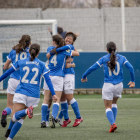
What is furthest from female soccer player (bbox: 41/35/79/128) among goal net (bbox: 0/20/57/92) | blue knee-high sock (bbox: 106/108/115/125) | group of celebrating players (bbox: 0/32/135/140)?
goal net (bbox: 0/20/57/92)

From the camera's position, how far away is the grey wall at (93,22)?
19234 mm

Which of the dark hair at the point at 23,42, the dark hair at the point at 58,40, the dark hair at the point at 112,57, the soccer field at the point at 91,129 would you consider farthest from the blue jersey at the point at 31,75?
the dark hair at the point at 58,40

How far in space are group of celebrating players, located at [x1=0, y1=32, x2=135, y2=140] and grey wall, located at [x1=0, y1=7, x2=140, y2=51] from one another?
1126 cm

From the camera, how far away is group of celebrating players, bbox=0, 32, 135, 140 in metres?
5.99

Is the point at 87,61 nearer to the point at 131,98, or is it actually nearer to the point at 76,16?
the point at 131,98

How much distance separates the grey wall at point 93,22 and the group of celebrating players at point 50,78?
11.3 meters

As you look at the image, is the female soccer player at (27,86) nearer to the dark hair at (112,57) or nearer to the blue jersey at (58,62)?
the dark hair at (112,57)

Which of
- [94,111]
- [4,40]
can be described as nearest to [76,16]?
[4,40]

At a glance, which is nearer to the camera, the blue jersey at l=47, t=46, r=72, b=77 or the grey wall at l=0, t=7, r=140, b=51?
the blue jersey at l=47, t=46, r=72, b=77

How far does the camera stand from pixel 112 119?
6.91 metres

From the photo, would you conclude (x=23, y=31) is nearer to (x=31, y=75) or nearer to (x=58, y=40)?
(x=58, y=40)

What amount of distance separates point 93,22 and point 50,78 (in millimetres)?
12371

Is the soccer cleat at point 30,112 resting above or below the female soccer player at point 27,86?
below

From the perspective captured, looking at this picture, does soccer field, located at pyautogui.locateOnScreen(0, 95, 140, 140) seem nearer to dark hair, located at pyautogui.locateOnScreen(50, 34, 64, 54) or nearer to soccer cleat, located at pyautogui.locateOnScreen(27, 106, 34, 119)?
soccer cleat, located at pyautogui.locateOnScreen(27, 106, 34, 119)
